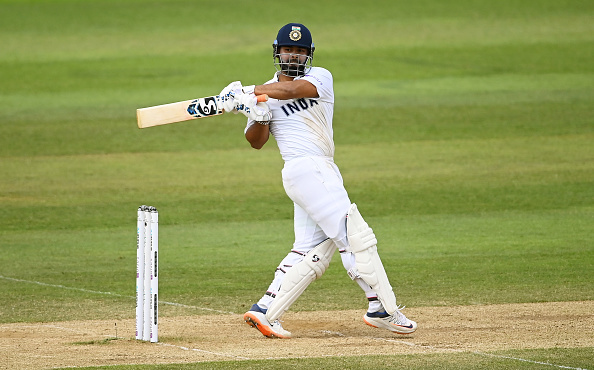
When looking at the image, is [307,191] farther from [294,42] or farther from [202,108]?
[294,42]

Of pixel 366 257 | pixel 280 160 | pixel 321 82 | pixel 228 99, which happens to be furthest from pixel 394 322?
pixel 280 160

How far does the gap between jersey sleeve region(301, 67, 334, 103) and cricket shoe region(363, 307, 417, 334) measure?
1464mm

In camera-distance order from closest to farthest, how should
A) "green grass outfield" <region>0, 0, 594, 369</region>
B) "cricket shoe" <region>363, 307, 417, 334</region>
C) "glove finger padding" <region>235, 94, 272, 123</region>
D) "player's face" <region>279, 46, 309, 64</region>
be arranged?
"glove finger padding" <region>235, 94, 272, 123</region> → "cricket shoe" <region>363, 307, 417, 334</region> → "player's face" <region>279, 46, 309, 64</region> → "green grass outfield" <region>0, 0, 594, 369</region>

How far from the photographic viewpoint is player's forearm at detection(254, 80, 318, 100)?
6.50m

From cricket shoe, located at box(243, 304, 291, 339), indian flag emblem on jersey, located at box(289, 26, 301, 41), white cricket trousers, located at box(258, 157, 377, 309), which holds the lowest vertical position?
cricket shoe, located at box(243, 304, 291, 339)

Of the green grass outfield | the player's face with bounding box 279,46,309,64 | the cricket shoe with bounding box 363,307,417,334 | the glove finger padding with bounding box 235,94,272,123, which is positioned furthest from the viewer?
the green grass outfield

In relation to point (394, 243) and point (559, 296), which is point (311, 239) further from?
point (394, 243)

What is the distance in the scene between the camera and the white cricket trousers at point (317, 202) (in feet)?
21.3

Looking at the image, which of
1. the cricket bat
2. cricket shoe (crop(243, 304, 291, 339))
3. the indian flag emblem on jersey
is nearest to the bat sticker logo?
the cricket bat

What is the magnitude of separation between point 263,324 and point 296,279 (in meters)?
0.37

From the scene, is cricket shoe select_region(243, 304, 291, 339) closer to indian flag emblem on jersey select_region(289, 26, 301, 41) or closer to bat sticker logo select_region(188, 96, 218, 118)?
bat sticker logo select_region(188, 96, 218, 118)

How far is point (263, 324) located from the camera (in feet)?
21.7

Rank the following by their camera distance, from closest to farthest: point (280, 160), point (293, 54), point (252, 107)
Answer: point (252, 107) → point (293, 54) → point (280, 160)

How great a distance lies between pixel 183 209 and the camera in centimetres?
1291
